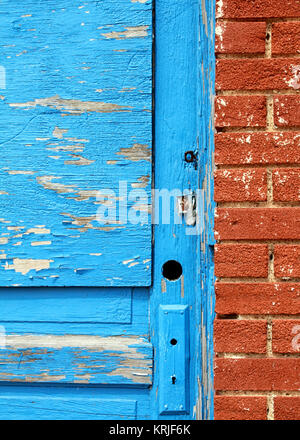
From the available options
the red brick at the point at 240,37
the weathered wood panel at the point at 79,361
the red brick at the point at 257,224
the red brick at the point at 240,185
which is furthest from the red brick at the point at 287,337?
the red brick at the point at 240,37

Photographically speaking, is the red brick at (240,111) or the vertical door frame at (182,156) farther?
the vertical door frame at (182,156)

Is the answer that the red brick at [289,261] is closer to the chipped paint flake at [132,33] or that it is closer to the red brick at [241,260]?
the red brick at [241,260]

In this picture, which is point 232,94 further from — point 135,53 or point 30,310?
point 30,310

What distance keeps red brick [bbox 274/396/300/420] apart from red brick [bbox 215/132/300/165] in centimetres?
63

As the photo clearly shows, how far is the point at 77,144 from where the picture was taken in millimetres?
1362

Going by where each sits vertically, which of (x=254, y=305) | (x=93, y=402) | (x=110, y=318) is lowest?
(x=93, y=402)

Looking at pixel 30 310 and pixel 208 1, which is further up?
pixel 208 1

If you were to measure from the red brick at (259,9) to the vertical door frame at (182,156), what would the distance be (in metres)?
0.25

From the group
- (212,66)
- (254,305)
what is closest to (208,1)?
(212,66)

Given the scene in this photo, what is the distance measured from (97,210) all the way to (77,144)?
229mm

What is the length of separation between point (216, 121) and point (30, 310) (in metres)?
0.86

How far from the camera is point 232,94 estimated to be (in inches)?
44.1

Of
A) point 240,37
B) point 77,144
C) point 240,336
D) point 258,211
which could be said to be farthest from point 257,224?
point 77,144

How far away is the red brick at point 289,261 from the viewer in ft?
3.57
